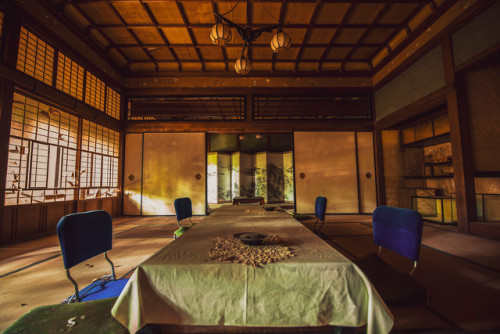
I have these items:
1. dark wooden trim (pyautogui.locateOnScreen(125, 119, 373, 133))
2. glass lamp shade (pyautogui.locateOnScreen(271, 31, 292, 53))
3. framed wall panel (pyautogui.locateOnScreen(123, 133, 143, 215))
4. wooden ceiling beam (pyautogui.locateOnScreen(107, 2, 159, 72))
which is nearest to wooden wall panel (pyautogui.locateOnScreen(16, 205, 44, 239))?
framed wall panel (pyautogui.locateOnScreen(123, 133, 143, 215))

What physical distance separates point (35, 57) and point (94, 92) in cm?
145

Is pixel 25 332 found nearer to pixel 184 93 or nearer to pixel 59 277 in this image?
pixel 59 277

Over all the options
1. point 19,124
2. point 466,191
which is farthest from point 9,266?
point 466,191

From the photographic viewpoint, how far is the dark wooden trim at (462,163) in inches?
148

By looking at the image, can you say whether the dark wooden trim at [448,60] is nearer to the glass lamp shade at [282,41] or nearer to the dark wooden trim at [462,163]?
the dark wooden trim at [462,163]

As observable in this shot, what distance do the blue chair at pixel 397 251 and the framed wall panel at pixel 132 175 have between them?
6.24 metres

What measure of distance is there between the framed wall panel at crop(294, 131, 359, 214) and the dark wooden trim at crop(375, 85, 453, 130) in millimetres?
944

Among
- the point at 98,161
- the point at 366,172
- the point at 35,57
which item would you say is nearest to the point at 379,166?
the point at 366,172

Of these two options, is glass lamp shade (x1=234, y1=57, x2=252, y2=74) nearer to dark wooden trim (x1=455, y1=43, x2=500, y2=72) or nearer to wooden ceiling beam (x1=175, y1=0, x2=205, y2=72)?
wooden ceiling beam (x1=175, y1=0, x2=205, y2=72)

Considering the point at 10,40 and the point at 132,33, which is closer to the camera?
the point at 10,40

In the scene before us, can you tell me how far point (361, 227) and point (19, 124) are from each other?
667 centimetres

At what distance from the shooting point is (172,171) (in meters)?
6.40

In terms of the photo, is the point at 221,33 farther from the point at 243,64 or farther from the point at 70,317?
the point at 70,317

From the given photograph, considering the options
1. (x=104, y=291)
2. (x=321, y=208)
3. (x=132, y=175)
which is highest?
(x=132, y=175)
